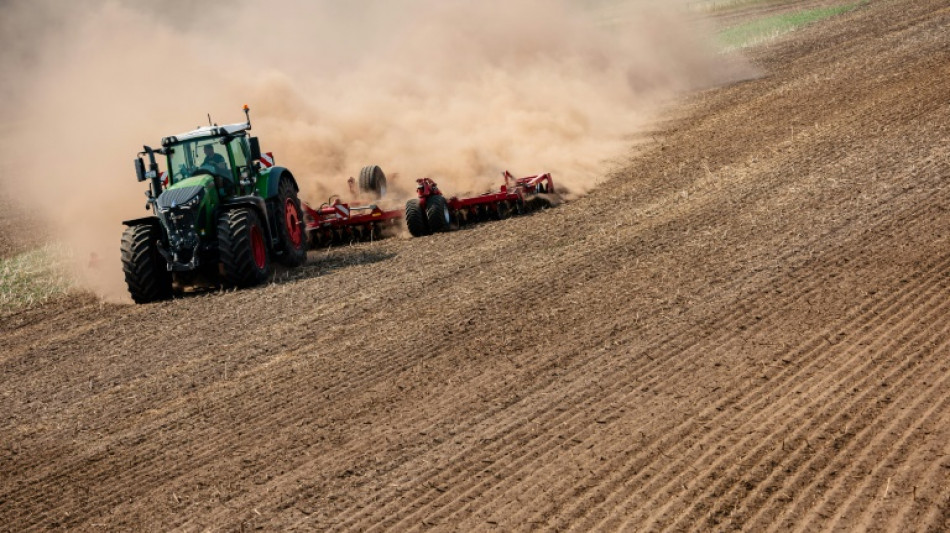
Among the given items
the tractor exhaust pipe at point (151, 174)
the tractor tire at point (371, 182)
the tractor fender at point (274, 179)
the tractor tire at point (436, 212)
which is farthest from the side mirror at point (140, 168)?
the tractor tire at point (371, 182)

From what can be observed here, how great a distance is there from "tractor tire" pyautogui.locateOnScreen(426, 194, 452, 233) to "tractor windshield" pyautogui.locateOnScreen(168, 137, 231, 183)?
3.06m

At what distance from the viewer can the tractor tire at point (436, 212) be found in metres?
16.3

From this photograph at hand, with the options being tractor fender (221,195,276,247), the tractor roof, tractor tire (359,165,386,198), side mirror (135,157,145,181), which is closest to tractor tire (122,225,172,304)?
side mirror (135,157,145,181)

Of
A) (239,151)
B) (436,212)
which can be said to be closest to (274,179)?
(239,151)

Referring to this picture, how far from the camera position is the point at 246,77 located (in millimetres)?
24094

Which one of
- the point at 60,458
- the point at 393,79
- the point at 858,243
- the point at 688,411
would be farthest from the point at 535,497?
the point at 393,79

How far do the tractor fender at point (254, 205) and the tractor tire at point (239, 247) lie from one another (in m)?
0.14

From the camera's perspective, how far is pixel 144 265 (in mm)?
13938

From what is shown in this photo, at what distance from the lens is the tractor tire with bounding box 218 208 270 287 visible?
1373 centimetres

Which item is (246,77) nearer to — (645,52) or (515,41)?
(515,41)

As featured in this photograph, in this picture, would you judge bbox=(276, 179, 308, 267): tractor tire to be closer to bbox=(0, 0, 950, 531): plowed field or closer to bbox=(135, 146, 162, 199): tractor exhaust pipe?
bbox=(0, 0, 950, 531): plowed field

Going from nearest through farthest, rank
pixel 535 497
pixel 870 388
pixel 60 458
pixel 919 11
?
pixel 535 497
pixel 870 388
pixel 60 458
pixel 919 11

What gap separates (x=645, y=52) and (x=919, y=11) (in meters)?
9.94

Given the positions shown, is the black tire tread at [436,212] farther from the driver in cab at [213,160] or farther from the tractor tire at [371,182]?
the driver in cab at [213,160]
